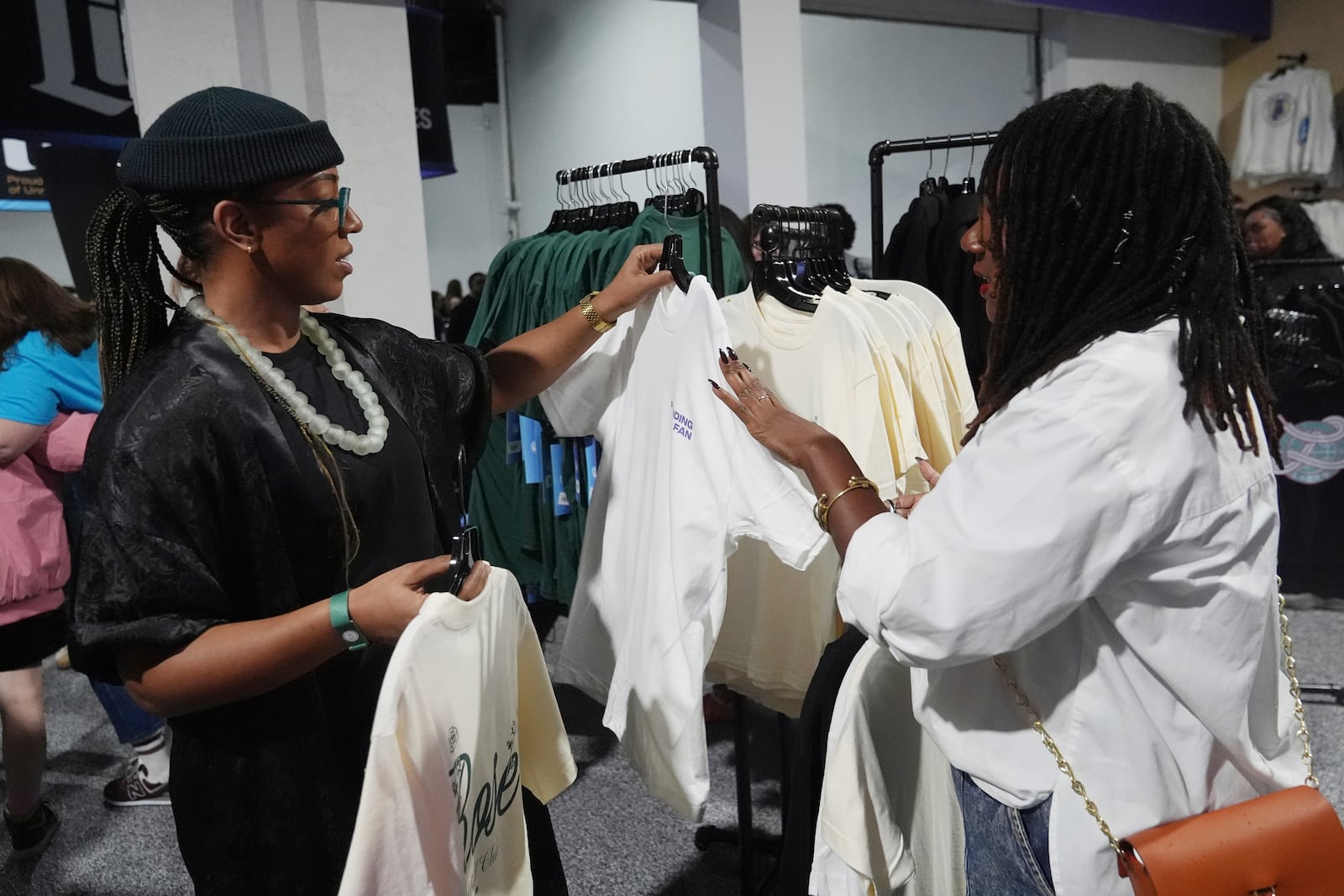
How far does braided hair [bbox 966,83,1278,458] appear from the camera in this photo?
97 centimetres

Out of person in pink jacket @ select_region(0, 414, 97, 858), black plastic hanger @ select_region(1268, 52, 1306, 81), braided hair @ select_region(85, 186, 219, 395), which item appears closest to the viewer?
braided hair @ select_region(85, 186, 219, 395)

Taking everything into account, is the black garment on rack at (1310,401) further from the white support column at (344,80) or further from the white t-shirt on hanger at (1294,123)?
the white t-shirt on hanger at (1294,123)

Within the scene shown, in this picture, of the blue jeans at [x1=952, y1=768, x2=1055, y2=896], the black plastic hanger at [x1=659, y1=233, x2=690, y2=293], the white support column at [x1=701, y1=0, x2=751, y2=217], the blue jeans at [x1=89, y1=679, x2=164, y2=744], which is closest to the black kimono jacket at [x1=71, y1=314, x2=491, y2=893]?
the black plastic hanger at [x1=659, y1=233, x2=690, y2=293]

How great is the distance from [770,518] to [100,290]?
968 mm

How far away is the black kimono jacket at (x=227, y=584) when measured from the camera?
3.56 ft

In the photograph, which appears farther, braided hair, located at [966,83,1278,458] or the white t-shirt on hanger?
the white t-shirt on hanger

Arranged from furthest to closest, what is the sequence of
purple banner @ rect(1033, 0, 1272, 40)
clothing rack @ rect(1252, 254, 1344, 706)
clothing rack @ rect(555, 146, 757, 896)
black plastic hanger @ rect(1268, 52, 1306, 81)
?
1. black plastic hanger @ rect(1268, 52, 1306, 81)
2. purple banner @ rect(1033, 0, 1272, 40)
3. clothing rack @ rect(1252, 254, 1344, 706)
4. clothing rack @ rect(555, 146, 757, 896)

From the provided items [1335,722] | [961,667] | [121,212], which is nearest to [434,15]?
[121,212]

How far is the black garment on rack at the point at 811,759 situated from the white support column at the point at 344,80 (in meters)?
2.55

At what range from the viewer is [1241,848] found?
1.02 metres

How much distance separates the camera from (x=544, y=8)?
7.46m

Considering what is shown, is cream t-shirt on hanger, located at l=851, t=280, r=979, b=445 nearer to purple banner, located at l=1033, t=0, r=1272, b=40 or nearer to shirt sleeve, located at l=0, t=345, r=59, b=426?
shirt sleeve, located at l=0, t=345, r=59, b=426

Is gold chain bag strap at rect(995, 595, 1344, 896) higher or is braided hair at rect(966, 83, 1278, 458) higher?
braided hair at rect(966, 83, 1278, 458)

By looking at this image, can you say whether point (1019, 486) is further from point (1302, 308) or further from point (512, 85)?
point (512, 85)
